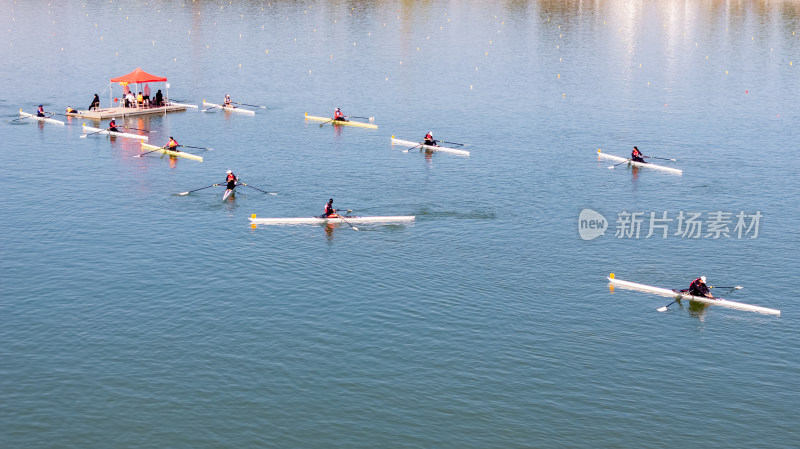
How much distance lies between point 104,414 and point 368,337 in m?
14.2

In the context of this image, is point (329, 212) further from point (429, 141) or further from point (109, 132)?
point (109, 132)

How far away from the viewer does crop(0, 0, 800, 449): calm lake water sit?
133ft

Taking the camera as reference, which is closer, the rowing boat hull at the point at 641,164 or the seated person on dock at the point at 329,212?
the seated person on dock at the point at 329,212

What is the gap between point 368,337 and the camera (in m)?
47.2

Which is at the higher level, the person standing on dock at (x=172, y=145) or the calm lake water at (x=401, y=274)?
the person standing on dock at (x=172, y=145)

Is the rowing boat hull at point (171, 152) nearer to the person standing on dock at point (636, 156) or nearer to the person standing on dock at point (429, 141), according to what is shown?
the person standing on dock at point (429, 141)

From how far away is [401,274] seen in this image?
2174 inches

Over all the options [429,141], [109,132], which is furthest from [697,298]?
[109,132]

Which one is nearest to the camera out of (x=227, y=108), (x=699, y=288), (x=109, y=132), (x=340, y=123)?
(x=699, y=288)

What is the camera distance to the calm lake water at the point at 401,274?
40.4 meters

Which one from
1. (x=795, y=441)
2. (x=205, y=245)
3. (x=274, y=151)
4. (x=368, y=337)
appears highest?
(x=274, y=151)

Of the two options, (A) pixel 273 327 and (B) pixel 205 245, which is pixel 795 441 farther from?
(B) pixel 205 245

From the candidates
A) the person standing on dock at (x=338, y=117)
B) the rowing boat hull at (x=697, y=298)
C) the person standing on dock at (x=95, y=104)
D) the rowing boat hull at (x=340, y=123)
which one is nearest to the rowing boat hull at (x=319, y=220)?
the rowing boat hull at (x=697, y=298)

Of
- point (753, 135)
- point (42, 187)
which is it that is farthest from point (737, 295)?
point (42, 187)
